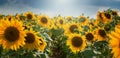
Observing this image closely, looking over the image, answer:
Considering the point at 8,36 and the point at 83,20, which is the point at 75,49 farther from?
the point at 83,20

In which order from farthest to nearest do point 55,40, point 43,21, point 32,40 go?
1. point 55,40
2. point 43,21
3. point 32,40

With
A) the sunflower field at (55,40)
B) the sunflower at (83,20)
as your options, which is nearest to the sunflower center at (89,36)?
the sunflower field at (55,40)

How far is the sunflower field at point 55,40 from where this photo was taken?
6.98 metres

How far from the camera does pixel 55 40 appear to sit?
61.2ft

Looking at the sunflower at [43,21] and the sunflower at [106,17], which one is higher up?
the sunflower at [106,17]

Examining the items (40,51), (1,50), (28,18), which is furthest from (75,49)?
(28,18)

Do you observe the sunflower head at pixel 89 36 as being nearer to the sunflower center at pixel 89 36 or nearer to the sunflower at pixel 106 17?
the sunflower center at pixel 89 36

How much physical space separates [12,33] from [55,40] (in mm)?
11751

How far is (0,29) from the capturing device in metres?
7.01

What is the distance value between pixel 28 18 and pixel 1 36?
32.9 feet

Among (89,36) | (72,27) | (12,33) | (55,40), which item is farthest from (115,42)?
(55,40)

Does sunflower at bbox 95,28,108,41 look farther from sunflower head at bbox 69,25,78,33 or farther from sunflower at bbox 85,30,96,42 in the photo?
sunflower head at bbox 69,25,78,33

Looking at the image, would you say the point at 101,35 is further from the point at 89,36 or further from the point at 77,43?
the point at 77,43

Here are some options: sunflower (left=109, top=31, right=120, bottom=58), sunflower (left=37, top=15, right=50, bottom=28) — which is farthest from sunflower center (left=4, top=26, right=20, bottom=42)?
sunflower (left=37, top=15, right=50, bottom=28)
